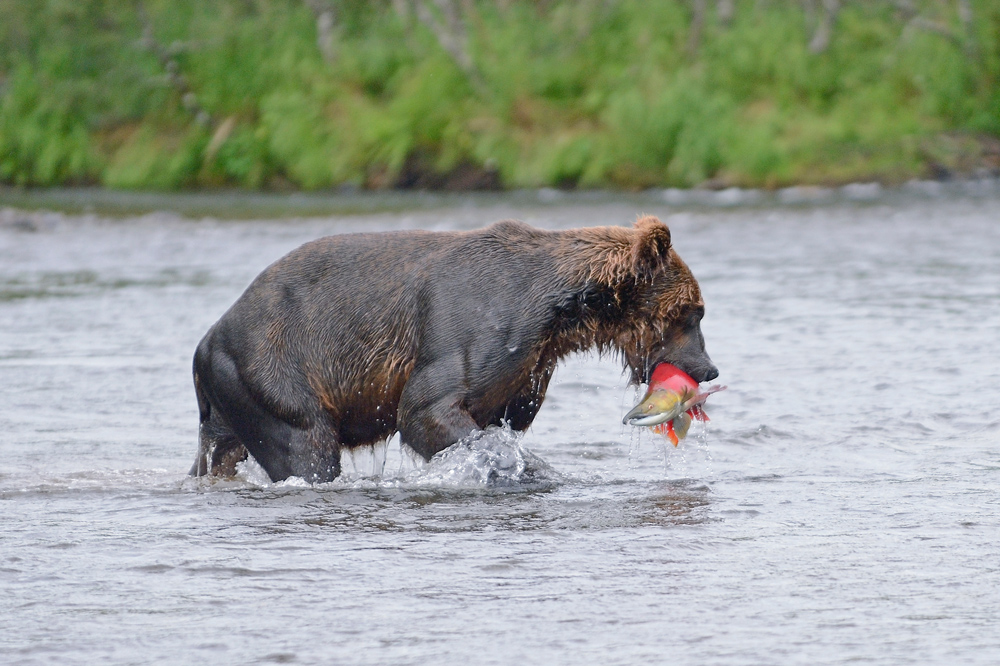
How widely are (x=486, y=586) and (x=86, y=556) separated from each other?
140cm

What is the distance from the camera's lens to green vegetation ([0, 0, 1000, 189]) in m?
27.3

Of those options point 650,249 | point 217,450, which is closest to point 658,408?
point 650,249

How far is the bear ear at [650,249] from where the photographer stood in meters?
5.73

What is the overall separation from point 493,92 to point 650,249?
25349 millimetres

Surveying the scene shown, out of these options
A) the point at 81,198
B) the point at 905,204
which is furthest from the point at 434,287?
the point at 81,198

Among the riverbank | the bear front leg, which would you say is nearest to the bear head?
the bear front leg

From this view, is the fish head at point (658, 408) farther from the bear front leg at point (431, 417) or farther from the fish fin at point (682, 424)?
the bear front leg at point (431, 417)

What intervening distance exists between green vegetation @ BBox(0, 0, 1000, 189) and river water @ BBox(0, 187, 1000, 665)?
54.8 ft

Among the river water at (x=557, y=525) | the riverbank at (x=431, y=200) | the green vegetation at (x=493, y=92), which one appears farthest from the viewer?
the green vegetation at (x=493, y=92)

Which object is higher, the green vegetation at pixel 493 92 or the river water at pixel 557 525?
the green vegetation at pixel 493 92

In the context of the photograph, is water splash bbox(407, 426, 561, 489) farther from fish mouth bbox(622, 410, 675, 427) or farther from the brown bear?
fish mouth bbox(622, 410, 675, 427)

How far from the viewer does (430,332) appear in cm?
571

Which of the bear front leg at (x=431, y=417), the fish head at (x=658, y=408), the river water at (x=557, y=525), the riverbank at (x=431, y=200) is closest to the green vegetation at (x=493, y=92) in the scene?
the riverbank at (x=431, y=200)

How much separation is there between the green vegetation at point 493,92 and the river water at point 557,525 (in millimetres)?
16703
